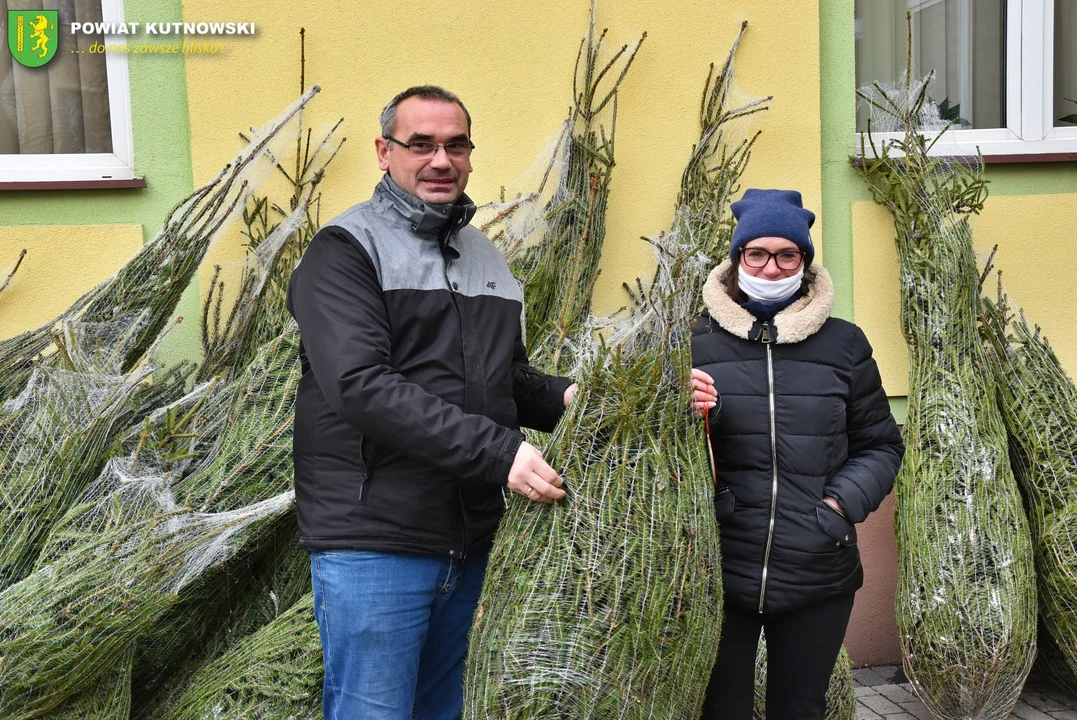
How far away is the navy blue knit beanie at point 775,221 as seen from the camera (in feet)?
7.41

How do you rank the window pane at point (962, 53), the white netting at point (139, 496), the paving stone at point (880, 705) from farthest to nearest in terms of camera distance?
the window pane at point (962, 53) < the paving stone at point (880, 705) < the white netting at point (139, 496)

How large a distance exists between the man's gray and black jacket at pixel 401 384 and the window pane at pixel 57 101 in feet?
8.17

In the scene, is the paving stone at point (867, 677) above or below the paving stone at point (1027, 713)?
below

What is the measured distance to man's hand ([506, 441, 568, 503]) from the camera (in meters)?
1.75

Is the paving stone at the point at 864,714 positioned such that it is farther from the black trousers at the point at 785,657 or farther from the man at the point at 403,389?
the man at the point at 403,389

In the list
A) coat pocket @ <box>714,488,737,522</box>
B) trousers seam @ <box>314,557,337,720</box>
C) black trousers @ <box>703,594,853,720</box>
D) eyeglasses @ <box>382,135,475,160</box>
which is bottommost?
black trousers @ <box>703,594,853,720</box>

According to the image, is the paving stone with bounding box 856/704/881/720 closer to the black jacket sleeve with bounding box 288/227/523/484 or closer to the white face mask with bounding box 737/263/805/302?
the white face mask with bounding box 737/263/805/302

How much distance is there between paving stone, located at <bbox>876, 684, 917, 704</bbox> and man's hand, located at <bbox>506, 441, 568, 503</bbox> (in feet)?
9.10

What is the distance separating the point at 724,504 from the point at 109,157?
3.09 m

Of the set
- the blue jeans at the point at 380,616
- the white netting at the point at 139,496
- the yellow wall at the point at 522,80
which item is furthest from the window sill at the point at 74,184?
Answer: the blue jeans at the point at 380,616

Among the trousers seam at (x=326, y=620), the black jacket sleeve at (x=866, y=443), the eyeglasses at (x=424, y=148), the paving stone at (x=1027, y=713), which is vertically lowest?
the paving stone at (x=1027, y=713)

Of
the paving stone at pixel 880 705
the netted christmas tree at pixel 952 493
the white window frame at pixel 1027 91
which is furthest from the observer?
the white window frame at pixel 1027 91

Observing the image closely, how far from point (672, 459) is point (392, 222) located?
828 millimetres

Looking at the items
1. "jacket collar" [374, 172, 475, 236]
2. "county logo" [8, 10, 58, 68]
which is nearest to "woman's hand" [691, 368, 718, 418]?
"jacket collar" [374, 172, 475, 236]
